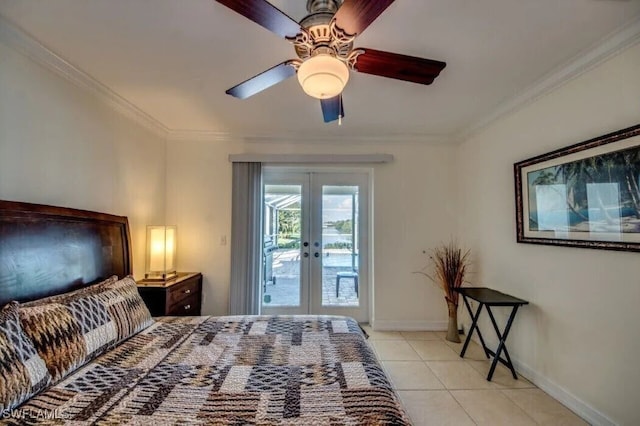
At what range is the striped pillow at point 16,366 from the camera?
48.4 inches

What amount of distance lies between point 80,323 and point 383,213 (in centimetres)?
308

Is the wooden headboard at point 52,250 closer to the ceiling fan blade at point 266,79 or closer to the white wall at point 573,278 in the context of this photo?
the ceiling fan blade at point 266,79

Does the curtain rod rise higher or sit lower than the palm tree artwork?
higher

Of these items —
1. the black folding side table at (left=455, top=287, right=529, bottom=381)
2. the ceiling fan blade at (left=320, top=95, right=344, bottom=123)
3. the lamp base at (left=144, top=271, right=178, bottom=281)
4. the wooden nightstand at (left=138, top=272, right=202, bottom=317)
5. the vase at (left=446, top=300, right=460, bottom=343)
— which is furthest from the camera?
the vase at (left=446, top=300, right=460, bottom=343)

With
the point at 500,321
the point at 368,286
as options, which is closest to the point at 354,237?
the point at 368,286

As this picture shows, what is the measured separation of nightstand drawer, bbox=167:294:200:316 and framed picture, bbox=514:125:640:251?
320 cm

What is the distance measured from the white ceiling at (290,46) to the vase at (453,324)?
2.07 meters

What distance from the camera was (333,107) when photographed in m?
2.12

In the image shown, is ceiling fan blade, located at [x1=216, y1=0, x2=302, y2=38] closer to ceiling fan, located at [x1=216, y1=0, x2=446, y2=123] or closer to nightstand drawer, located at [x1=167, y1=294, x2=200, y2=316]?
ceiling fan, located at [x1=216, y1=0, x2=446, y2=123]

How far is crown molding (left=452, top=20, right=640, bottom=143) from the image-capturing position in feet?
6.05

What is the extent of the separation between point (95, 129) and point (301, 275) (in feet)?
8.74

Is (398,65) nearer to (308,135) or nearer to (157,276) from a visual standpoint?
(308,135)

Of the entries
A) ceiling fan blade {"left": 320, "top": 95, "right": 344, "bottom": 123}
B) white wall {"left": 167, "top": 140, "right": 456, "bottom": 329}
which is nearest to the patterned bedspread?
ceiling fan blade {"left": 320, "top": 95, "right": 344, "bottom": 123}

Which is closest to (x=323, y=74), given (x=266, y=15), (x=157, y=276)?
(x=266, y=15)
